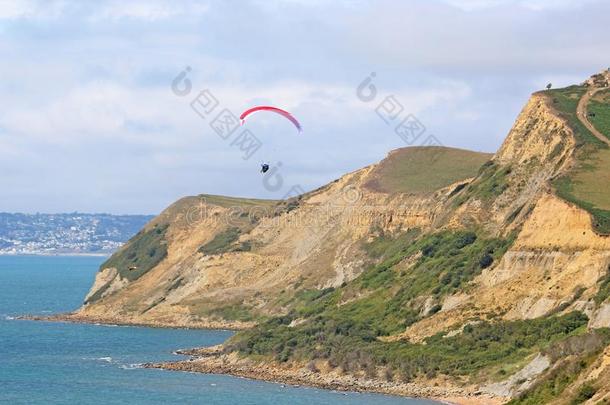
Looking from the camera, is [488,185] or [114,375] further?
[488,185]

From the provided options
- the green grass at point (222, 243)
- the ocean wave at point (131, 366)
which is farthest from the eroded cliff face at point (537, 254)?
the green grass at point (222, 243)

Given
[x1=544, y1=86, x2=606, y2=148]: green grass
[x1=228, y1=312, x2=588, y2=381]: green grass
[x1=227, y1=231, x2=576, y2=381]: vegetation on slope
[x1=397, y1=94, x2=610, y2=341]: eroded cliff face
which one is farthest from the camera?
[x1=544, y1=86, x2=606, y2=148]: green grass

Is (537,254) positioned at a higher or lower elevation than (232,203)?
lower

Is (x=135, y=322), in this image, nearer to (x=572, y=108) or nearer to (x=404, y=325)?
(x=404, y=325)

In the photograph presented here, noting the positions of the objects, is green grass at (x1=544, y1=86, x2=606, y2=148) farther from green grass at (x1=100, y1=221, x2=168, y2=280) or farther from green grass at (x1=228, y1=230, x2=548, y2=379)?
green grass at (x1=100, y1=221, x2=168, y2=280)

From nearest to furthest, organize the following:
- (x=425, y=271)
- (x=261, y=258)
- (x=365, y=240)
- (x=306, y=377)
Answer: (x=306, y=377) < (x=425, y=271) < (x=365, y=240) < (x=261, y=258)

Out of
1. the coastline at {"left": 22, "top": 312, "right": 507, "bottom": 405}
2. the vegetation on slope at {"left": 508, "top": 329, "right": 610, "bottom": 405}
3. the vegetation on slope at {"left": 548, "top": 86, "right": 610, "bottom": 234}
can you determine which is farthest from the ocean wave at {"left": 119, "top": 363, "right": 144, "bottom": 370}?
the vegetation on slope at {"left": 508, "top": 329, "right": 610, "bottom": 405}

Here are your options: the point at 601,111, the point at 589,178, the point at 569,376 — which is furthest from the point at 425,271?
the point at 569,376
